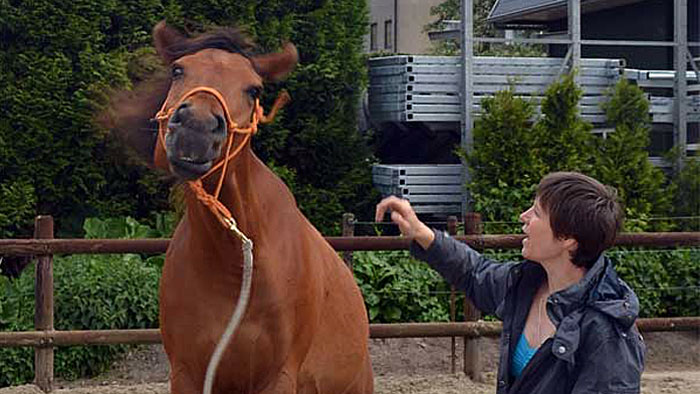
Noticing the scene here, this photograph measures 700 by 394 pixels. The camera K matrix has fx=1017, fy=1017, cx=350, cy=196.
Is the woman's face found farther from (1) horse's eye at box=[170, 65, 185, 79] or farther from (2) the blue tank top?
(1) horse's eye at box=[170, 65, 185, 79]

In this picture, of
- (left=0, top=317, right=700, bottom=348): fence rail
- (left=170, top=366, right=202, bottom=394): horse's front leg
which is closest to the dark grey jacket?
(left=170, top=366, right=202, bottom=394): horse's front leg

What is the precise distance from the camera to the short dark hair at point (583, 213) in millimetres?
2484

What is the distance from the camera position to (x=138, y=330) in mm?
6555

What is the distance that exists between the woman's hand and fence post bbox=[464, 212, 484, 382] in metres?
4.50

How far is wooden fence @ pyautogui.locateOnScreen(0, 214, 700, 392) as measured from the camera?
21.3 ft

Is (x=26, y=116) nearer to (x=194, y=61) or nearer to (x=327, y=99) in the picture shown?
(x=327, y=99)

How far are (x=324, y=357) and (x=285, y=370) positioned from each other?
1.22ft

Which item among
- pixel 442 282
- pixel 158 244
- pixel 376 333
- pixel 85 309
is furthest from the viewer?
pixel 442 282

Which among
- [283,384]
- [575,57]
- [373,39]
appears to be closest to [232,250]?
[283,384]

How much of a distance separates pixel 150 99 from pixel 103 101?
495 centimetres

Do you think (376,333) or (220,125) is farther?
(376,333)

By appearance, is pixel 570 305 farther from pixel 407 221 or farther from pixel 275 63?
pixel 275 63

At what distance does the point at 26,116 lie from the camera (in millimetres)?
8727

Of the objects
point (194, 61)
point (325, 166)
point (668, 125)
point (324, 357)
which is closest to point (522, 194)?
point (325, 166)
